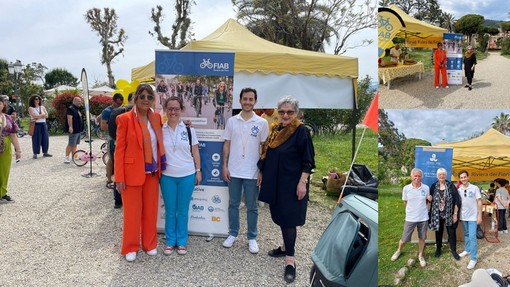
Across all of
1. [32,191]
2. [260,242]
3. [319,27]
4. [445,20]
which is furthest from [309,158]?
[319,27]

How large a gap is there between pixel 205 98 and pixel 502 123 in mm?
3322

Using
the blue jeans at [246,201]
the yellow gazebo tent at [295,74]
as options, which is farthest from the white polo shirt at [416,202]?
the yellow gazebo tent at [295,74]

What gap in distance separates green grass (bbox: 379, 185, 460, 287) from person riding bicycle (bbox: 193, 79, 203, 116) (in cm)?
311

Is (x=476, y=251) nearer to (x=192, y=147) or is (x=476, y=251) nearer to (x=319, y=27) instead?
(x=192, y=147)

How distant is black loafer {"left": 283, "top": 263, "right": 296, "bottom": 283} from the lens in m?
3.60

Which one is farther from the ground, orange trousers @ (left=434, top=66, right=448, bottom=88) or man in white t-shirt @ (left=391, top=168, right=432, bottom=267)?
orange trousers @ (left=434, top=66, right=448, bottom=88)

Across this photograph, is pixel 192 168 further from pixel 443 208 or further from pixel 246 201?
pixel 443 208

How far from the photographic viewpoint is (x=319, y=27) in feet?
65.1

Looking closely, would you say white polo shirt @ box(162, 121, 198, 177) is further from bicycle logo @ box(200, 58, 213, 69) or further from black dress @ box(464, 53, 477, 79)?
black dress @ box(464, 53, 477, 79)

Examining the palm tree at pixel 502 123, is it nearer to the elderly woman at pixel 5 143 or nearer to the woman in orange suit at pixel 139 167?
the woman in orange suit at pixel 139 167

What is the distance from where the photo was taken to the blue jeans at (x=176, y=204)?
406cm

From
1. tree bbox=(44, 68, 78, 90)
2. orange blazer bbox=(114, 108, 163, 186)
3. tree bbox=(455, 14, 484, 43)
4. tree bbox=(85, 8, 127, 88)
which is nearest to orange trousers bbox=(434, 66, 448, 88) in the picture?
tree bbox=(455, 14, 484, 43)

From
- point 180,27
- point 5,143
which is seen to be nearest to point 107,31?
point 180,27

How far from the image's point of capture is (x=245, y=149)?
3953 mm
